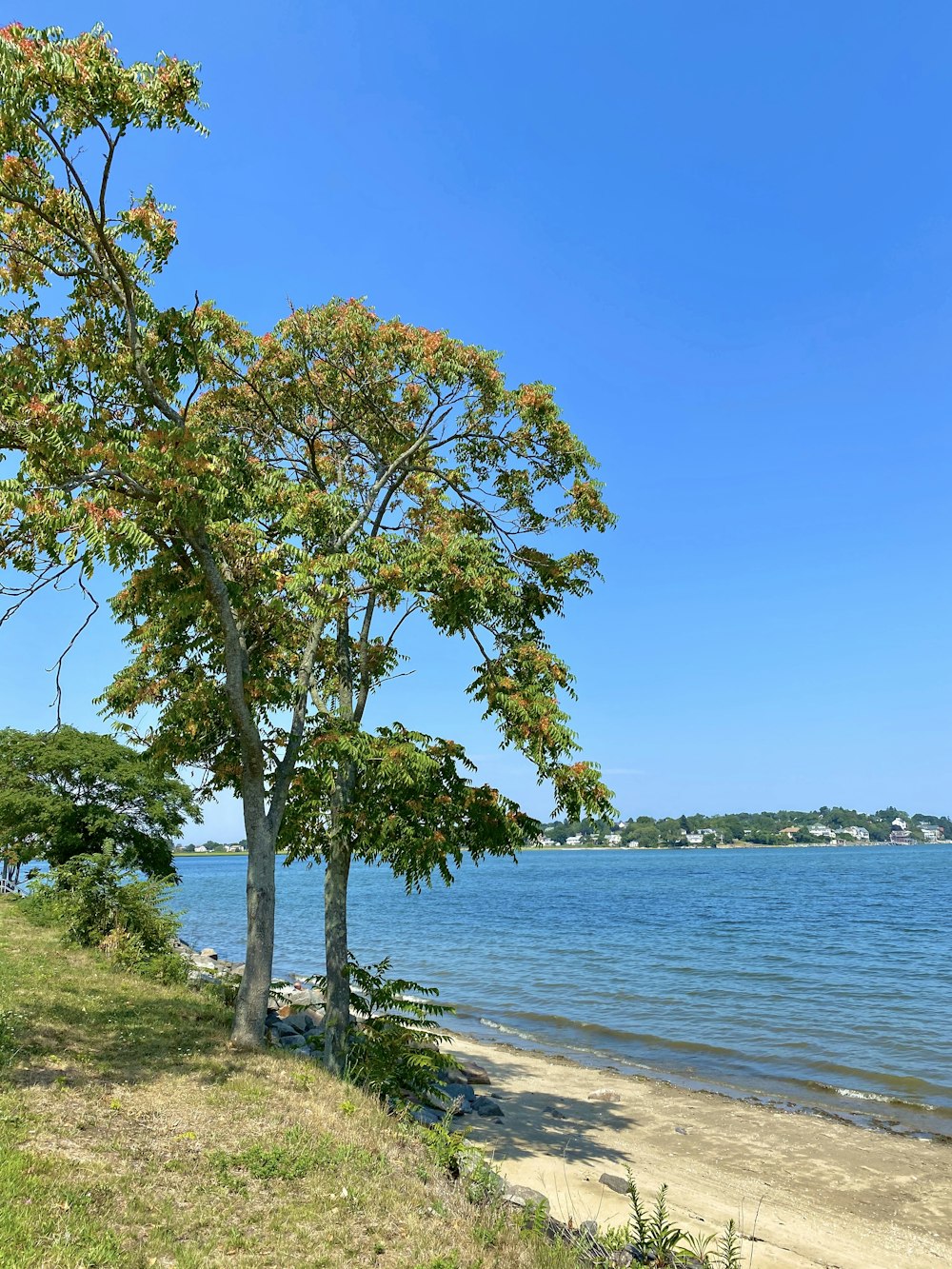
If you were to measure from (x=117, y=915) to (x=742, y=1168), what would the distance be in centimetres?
1449

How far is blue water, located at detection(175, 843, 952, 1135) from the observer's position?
846 inches

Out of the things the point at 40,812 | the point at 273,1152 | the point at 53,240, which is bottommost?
the point at 273,1152

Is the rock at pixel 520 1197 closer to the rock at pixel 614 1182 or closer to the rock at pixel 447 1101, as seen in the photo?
the rock at pixel 614 1182

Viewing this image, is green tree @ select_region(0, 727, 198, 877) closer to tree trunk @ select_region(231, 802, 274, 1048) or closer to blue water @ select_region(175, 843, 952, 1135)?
blue water @ select_region(175, 843, 952, 1135)

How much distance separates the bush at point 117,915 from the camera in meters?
18.0

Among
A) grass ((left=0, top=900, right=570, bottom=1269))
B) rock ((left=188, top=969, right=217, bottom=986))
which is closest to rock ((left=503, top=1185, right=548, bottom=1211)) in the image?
grass ((left=0, top=900, right=570, bottom=1269))

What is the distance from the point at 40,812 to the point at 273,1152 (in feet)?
72.7

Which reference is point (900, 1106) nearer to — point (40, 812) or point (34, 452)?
point (34, 452)

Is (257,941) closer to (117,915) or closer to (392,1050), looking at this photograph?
(392,1050)

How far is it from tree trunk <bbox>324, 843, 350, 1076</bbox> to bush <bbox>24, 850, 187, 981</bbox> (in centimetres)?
550

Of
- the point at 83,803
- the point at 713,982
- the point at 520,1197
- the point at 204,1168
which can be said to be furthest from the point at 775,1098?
the point at 83,803

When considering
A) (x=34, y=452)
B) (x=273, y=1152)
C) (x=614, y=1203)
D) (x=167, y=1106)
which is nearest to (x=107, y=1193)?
(x=273, y=1152)

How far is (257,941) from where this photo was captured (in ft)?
40.5

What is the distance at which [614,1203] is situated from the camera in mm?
12477
